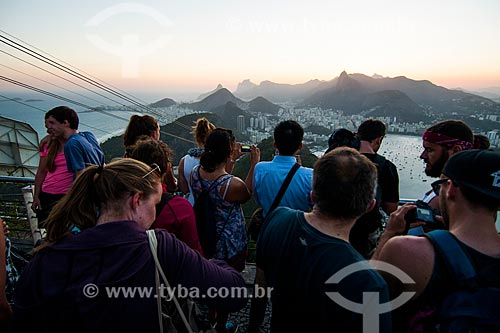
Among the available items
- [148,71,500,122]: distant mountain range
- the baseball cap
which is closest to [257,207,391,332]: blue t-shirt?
the baseball cap

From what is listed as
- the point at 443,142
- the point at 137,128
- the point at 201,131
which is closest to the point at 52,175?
the point at 137,128

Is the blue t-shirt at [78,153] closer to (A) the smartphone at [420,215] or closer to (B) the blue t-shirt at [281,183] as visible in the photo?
(B) the blue t-shirt at [281,183]

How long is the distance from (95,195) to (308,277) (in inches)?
43.8

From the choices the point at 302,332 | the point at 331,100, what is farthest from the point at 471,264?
the point at 331,100

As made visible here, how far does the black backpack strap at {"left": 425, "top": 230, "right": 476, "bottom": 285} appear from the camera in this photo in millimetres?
1054

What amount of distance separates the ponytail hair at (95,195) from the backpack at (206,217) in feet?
3.53

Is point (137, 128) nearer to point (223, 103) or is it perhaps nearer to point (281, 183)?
point (281, 183)

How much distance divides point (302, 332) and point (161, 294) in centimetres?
74

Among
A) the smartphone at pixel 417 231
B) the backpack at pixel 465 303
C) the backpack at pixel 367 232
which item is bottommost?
the backpack at pixel 367 232

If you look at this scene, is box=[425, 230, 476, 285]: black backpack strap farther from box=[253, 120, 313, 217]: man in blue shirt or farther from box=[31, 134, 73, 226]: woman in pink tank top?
box=[31, 134, 73, 226]: woman in pink tank top

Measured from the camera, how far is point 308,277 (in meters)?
1.27

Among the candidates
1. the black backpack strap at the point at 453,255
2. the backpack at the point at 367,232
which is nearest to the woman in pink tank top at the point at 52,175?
the backpack at the point at 367,232

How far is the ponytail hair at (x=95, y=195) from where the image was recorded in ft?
4.03

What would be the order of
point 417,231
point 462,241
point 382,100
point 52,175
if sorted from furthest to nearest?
point 382,100
point 52,175
point 417,231
point 462,241
